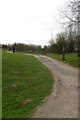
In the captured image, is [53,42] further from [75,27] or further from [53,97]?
[53,97]

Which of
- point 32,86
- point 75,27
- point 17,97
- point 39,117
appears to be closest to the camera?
point 39,117

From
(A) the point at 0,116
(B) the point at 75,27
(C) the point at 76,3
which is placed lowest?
(A) the point at 0,116

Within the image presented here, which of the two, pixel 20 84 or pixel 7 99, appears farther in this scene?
pixel 20 84

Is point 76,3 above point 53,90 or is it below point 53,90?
above

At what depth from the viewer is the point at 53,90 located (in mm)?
8156

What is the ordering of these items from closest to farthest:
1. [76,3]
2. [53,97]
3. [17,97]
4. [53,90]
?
[53,97]
[17,97]
[53,90]
[76,3]

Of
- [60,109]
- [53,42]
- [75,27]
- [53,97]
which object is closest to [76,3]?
[75,27]

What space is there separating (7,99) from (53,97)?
2.24 meters

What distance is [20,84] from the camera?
9703 mm

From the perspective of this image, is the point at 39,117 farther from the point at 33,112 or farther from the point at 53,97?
the point at 53,97

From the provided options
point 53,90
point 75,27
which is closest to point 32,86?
point 53,90

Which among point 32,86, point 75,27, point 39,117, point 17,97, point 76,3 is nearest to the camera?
point 39,117

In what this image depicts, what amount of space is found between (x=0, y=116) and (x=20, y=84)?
4085mm

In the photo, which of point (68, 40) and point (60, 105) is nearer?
point (60, 105)
